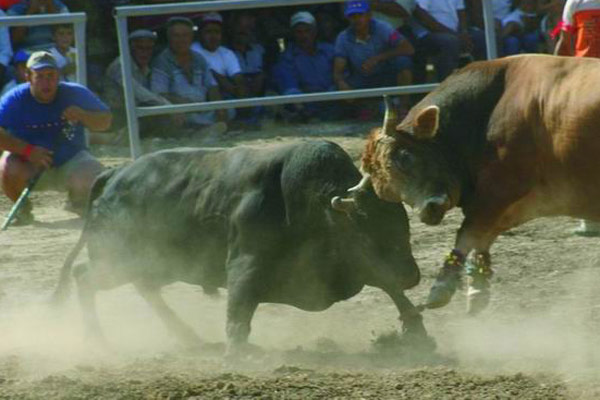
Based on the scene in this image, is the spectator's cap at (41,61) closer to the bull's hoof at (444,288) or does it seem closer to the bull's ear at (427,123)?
the bull's ear at (427,123)

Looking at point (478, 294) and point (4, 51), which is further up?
point (4, 51)

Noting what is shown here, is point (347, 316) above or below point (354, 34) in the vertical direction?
below

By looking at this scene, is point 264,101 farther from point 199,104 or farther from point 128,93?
point 128,93

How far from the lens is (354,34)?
42.8ft

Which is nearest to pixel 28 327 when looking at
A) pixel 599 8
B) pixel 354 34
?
pixel 599 8

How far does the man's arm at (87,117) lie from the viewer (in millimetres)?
10320

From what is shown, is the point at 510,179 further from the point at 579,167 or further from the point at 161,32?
the point at 161,32

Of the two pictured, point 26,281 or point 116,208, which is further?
point 26,281

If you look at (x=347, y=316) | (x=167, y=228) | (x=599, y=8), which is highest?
(x=599, y=8)

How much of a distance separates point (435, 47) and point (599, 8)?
389cm

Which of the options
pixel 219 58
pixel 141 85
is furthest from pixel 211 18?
pixel 141 85

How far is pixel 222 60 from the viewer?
13.3m

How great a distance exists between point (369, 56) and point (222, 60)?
55.9 inches

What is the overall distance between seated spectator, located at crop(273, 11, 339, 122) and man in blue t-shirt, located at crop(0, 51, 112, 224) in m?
3.01
